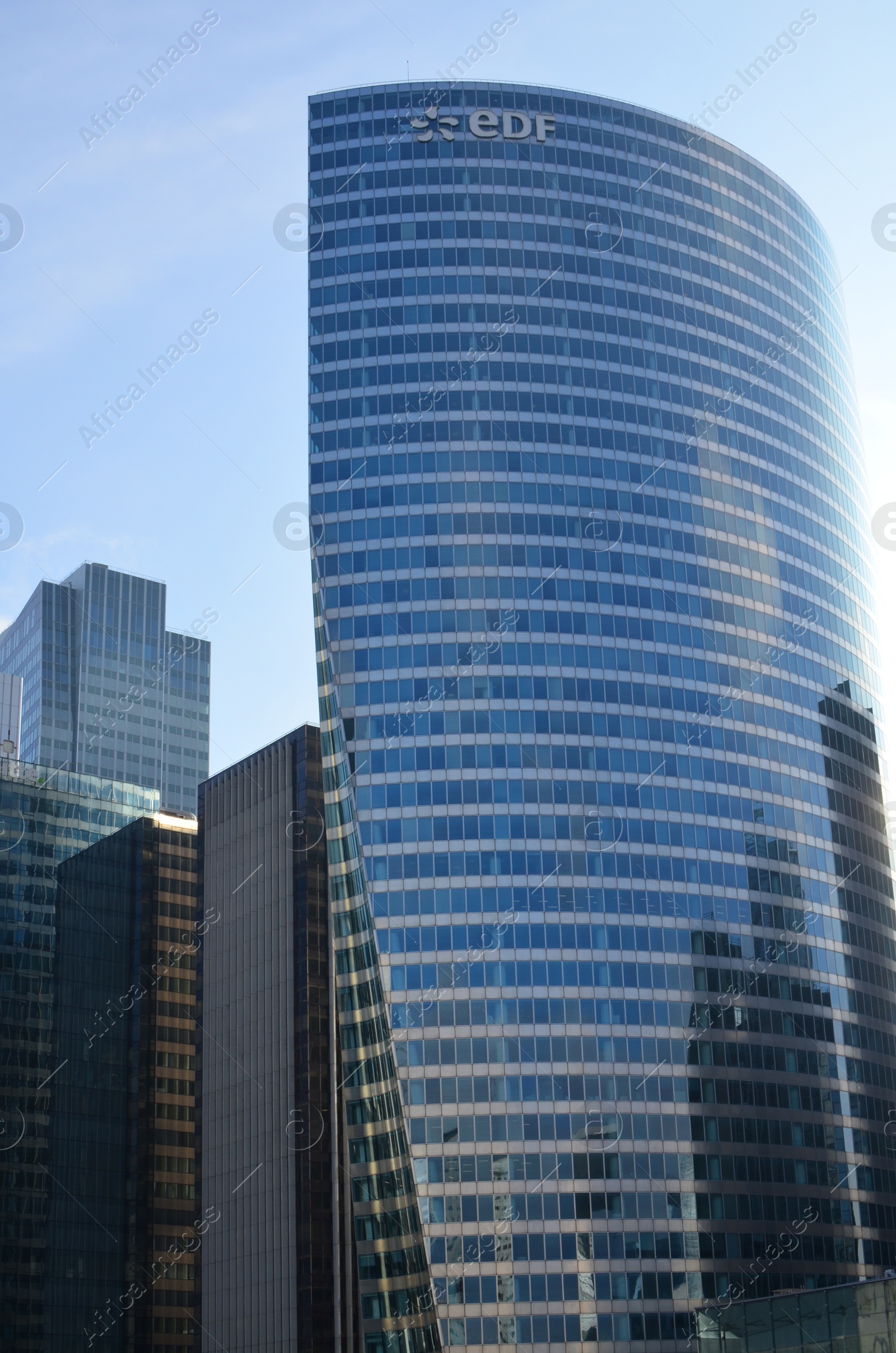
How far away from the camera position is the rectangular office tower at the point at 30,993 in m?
170

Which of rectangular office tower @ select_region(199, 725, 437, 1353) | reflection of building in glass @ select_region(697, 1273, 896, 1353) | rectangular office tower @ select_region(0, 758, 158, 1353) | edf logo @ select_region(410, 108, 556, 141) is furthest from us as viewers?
rectangular office tower @ select_region(0, 758, 158, 1353)

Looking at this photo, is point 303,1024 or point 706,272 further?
point 706,272

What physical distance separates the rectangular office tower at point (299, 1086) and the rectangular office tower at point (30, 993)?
31.7 meters

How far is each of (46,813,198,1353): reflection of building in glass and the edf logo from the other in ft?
262

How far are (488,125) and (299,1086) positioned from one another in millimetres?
87897

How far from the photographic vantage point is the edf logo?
153m

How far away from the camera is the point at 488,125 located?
15425 centimetres

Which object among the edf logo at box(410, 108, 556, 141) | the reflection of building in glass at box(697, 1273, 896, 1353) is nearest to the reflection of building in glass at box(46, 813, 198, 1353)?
the edf logo at box(410, 108, 556, 141)

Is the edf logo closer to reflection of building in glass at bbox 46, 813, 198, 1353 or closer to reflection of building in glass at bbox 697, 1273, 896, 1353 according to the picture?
reflection of building in glass at bbox 46, 813, 198, 1353

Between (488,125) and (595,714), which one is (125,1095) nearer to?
(595,714)

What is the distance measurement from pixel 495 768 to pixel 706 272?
56723 mm

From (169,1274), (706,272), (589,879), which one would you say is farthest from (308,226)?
(169,1274)

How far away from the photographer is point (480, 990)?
13088cm

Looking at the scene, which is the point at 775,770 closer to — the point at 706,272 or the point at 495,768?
the point at 495,768
